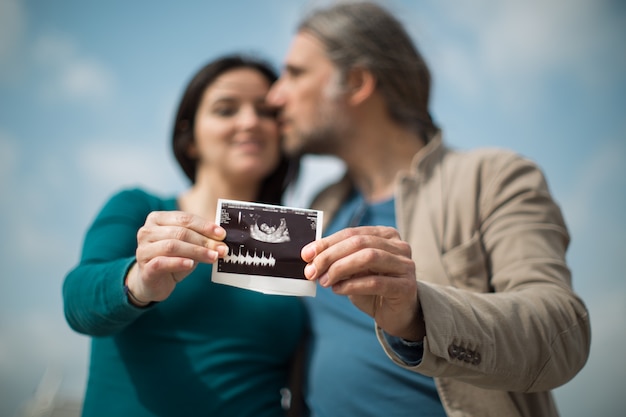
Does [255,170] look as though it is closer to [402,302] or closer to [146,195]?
[146,195]

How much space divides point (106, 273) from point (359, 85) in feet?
7.15

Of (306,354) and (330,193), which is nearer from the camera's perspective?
(306,354)

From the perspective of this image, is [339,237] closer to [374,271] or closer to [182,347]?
[374,271]

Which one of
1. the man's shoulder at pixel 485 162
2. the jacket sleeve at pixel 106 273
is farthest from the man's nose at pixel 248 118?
the man's shoulder at pixel 485 162

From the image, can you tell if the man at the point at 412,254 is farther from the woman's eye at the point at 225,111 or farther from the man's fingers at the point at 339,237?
the woman's eye at the point at 225,111

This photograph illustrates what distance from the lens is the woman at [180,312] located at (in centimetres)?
155

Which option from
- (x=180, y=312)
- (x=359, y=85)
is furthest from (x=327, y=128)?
(x=180, y=312)

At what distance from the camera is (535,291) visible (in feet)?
5.78

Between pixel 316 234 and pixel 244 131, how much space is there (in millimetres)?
1474

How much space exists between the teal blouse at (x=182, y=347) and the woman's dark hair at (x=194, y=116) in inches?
28.6

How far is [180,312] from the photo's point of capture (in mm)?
2258

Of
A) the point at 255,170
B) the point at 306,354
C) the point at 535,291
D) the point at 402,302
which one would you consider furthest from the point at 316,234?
the point at 255,170

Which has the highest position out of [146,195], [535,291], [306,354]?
[146,195]

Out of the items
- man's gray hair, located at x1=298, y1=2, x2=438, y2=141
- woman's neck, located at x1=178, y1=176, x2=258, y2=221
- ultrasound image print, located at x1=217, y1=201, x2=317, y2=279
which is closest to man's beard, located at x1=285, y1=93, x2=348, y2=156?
man's gray hair, located at x1=298, y1=2, x2=438, y2=141
